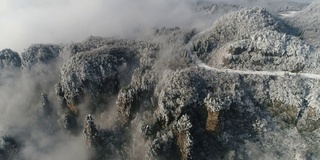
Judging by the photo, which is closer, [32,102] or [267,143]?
[267,143]

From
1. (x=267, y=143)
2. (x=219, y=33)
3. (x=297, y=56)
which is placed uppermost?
(x=219, y=33)

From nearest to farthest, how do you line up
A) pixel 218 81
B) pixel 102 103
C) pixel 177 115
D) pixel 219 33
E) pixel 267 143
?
pixel 267 143, pixel 177 115, pixel 218 81, pixel 102 103, pixel 219 33

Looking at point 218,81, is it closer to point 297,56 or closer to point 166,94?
point 166,94

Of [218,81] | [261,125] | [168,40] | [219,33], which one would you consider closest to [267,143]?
[261,125]

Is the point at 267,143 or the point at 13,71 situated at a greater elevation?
the point at 13,71

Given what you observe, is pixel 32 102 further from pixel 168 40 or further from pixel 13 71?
pixel 168 40

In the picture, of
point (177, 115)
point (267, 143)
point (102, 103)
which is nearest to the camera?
point (267, 143)
